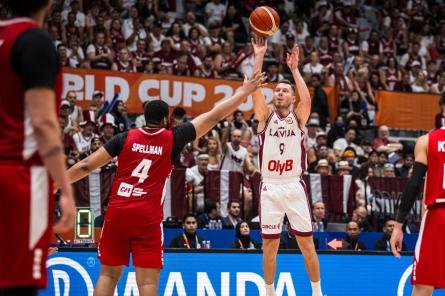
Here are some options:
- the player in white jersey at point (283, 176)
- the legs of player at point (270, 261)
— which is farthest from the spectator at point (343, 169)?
Result: the legs of player at point (270, 261)

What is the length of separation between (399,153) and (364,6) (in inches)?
313

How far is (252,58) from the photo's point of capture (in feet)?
69.1

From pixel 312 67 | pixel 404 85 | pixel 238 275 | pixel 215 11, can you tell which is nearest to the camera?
pixel 238 275

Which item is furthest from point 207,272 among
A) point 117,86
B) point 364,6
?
point 364,6

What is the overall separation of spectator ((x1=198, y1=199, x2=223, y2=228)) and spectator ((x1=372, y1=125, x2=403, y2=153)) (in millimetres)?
4969

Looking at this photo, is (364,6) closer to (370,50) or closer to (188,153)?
(370,50)

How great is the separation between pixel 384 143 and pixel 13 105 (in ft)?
51.1

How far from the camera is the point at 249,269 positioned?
11.5 meters

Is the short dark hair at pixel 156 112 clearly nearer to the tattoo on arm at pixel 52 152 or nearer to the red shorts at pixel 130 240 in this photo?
the red shorts at pixel 130 240

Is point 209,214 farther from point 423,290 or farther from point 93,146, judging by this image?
point 423,290

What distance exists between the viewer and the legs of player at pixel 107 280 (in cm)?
822

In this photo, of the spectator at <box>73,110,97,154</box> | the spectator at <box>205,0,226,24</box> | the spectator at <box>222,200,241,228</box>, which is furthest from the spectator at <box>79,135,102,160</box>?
the spectator at <box>205,0,226,24</box>

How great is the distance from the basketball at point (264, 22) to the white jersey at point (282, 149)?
99 centimetres

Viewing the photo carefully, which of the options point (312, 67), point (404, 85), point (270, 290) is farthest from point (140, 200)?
point (404, 85)
